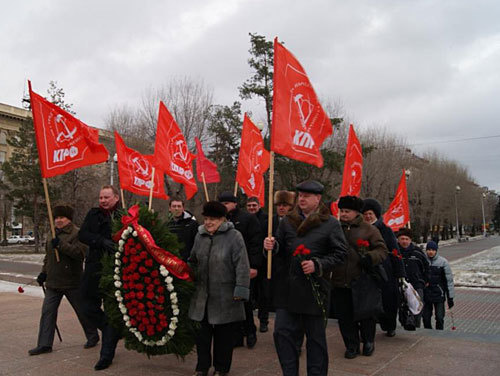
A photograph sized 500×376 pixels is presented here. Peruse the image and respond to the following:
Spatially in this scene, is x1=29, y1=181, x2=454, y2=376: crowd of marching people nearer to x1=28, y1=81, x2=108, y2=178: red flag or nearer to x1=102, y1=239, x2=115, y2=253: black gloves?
x1=102, y1=239, x2=115, y2=253: black gloves

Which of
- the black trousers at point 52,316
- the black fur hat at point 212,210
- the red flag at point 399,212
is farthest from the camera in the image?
the red flag at point 399,212

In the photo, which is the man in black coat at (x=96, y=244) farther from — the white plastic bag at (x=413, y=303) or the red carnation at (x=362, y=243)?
the white plastic bag at (x=413, y=303)

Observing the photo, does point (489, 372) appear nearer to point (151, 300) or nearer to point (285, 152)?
point (285, 152)

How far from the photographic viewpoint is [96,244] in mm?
5395

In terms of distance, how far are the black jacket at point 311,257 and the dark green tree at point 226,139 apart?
30.2m

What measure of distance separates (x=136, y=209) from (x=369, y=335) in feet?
9.96

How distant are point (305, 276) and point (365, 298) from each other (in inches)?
58.1

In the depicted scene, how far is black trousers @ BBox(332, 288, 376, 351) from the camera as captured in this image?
5406 millimetres

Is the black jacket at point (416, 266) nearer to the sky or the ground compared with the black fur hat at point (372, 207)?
nearer to the ground

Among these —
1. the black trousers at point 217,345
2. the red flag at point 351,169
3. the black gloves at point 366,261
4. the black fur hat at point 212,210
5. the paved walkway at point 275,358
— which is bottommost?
the paved walkway at point 275,358

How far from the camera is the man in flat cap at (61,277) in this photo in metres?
5.79

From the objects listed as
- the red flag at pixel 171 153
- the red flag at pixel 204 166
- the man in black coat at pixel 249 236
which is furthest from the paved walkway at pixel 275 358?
the red flag at pixel 204 166

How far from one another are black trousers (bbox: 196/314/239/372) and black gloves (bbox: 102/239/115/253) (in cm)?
137

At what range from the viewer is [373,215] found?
245 inches
